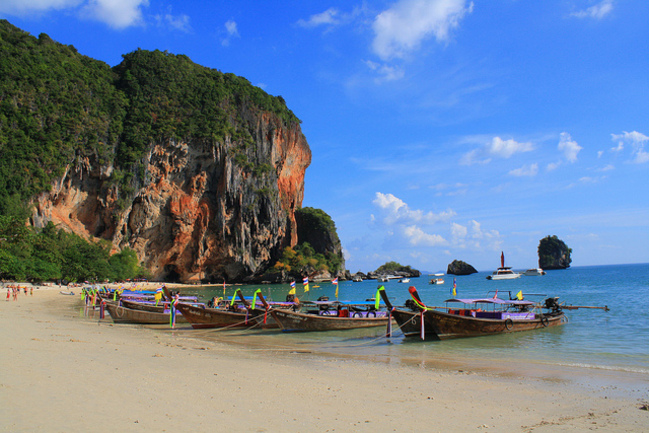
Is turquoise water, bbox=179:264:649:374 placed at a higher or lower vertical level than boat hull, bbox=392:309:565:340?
lower

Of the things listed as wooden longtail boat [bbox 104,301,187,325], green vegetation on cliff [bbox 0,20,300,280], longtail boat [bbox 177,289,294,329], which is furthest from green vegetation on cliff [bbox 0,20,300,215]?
longtail boat [bbox 177,289,294,329]

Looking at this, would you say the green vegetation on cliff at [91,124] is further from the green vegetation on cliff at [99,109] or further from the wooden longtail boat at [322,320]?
the wooden longtail boat at [322,320]

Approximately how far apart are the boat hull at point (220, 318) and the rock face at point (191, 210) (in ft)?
142

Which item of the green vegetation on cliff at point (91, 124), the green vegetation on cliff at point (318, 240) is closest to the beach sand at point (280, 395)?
the green vegetation on cliff at point (91, 124)

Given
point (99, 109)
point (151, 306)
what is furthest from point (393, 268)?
point (151, 306)

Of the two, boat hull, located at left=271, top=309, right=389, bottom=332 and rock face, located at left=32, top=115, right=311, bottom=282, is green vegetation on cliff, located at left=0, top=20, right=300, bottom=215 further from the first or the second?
boat hull, located at left=271, top=309, right=389, bottom=332

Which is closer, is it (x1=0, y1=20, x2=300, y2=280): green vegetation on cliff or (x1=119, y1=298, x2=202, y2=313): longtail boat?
(x1=119, y1=298, x2=202, y2=313): longtail boat

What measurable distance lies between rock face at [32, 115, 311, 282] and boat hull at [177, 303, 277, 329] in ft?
142

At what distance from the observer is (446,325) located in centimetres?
1706

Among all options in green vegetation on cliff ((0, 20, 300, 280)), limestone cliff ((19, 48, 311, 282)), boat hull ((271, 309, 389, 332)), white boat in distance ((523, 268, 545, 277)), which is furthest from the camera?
white boat in distance ((523, 268, 545, 277))

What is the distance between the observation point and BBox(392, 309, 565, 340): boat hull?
16969 mm

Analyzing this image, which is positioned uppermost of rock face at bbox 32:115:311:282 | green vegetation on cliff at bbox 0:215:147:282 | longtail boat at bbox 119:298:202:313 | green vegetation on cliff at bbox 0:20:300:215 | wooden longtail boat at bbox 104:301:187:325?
green vegetation on cliff at bbox 0:20:300:215

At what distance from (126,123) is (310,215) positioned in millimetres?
44890

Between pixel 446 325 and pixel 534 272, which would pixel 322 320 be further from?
pixel 534 272
